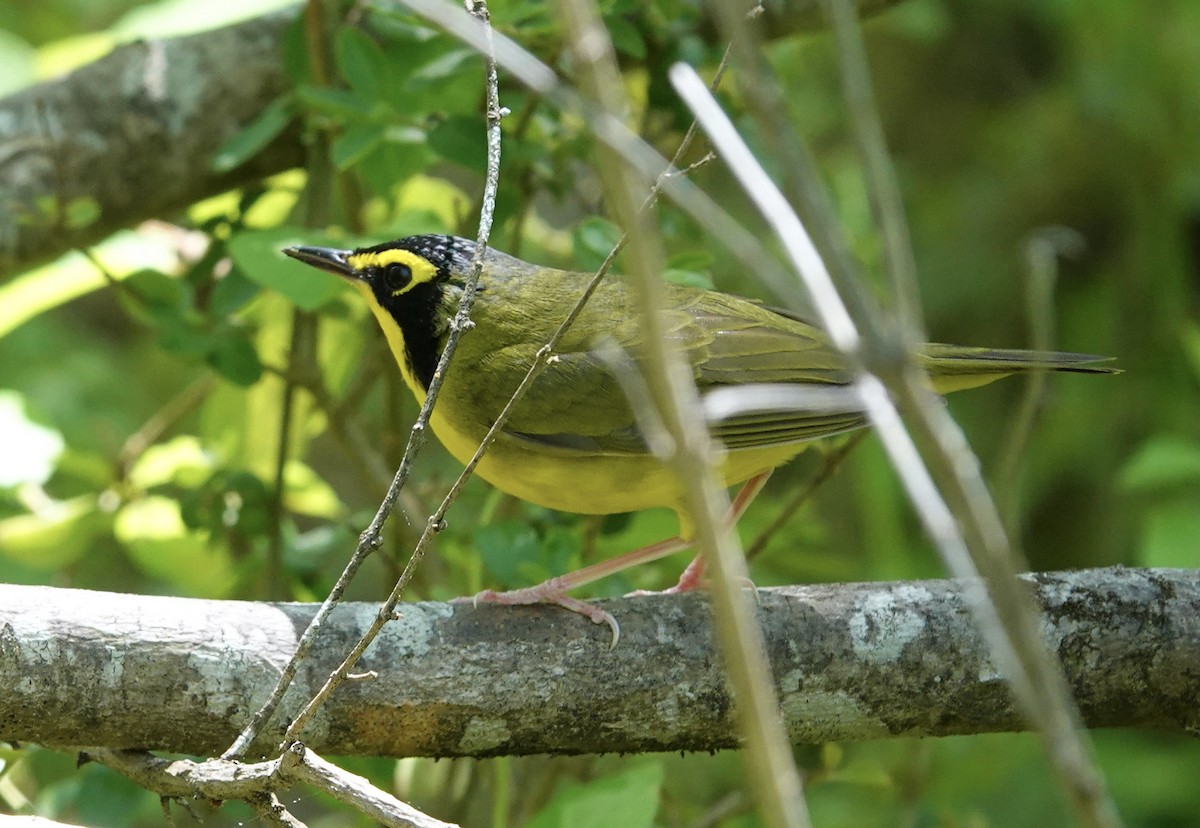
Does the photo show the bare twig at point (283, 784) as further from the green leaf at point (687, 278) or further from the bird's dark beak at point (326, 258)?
the green leaf at point (687, 278)

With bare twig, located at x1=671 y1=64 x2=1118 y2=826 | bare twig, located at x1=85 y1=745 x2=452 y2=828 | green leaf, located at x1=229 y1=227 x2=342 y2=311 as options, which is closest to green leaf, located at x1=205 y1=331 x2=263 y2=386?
green leaf, located at x1=229 y1=227 x2=342 y2=311

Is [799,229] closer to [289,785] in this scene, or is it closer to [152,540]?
[289,785]

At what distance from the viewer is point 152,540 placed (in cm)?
387

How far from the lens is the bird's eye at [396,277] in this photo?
340cm

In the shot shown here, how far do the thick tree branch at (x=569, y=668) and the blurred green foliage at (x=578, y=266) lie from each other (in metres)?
0.23

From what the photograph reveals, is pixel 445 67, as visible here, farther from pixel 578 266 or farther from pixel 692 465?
pixel 692 465

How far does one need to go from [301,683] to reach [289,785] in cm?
50

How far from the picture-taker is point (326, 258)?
10.6 ft

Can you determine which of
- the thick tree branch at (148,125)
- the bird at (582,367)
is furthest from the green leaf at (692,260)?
the thick tree branch at (148,125)

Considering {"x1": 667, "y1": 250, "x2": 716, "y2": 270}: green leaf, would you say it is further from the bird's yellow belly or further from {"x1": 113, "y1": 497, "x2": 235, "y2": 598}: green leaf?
{"x1": 113, "y1": 497, "x2": 235, "y2": 598}: green leaf

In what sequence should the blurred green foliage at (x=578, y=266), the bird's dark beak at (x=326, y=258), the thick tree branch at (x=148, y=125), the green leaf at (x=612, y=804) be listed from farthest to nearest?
the thick tree branch at (x=148, y=125) → the blurred green foliage at (x=578, y=266) → the bird's dark beak at (x=326, y=258) → the green leaf at (x=612, y=804)

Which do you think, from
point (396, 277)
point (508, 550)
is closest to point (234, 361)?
point (396, 277)

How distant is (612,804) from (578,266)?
8.32 ft

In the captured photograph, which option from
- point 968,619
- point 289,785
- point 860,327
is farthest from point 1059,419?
point 860,327
